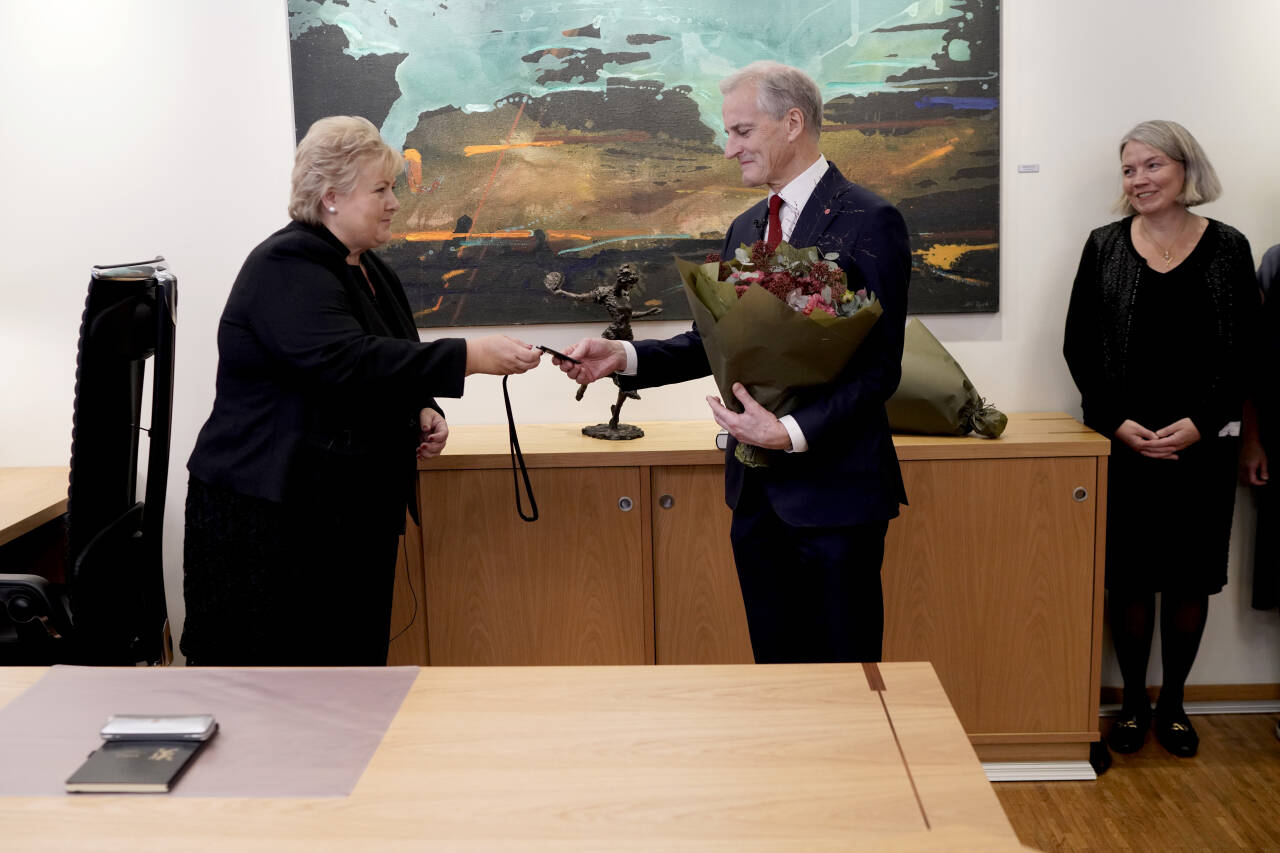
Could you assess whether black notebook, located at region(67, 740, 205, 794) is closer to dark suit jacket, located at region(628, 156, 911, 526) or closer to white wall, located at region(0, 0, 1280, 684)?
dark suit jacket, located at region(628, 156, 911, 526)

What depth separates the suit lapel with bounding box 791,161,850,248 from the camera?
7.21 ft

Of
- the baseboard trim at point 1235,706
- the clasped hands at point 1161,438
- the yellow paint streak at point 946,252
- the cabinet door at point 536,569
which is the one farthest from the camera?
the baseboard trim at point 1235,706

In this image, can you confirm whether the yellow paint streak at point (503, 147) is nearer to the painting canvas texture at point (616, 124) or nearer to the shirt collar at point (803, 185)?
the painting canvas texture at point (616, 124)

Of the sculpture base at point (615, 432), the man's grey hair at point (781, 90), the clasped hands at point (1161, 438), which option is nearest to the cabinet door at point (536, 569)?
the sculpture base at point (615, 432)

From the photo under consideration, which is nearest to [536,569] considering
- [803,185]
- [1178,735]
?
[803,185]

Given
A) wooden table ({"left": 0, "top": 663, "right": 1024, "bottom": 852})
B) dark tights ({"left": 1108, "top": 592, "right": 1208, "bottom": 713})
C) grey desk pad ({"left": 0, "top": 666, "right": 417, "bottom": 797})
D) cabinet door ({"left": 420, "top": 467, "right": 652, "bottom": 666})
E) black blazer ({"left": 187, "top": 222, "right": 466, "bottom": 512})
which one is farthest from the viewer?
dark tights ({"left": 1108, "top": 592, "right": 1208, "bottom": 713})

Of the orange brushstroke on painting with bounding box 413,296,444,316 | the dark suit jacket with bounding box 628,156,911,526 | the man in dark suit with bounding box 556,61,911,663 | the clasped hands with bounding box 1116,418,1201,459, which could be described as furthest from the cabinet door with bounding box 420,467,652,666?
the clasped hands with bounding box 1116,418,1201,459

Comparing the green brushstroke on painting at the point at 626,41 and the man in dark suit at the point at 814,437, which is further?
the green brushstroke on painting at the point at 626,41

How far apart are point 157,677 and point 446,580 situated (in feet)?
4.90

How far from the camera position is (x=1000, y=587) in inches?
120

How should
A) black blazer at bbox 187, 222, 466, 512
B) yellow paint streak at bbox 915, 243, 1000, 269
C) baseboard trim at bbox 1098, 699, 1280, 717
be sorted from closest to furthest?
black blazer at bbox 187, 222, 466, 512, yellow paint streak at bbox 915, 243, 1000, 269, baseboard trim at bbox 1098, 699, 1280, 717

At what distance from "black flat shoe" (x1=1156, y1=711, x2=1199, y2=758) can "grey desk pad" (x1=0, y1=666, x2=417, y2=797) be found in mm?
2494

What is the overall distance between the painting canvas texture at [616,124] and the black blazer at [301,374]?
103 centimetres

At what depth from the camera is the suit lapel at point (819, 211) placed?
2.20 meters
